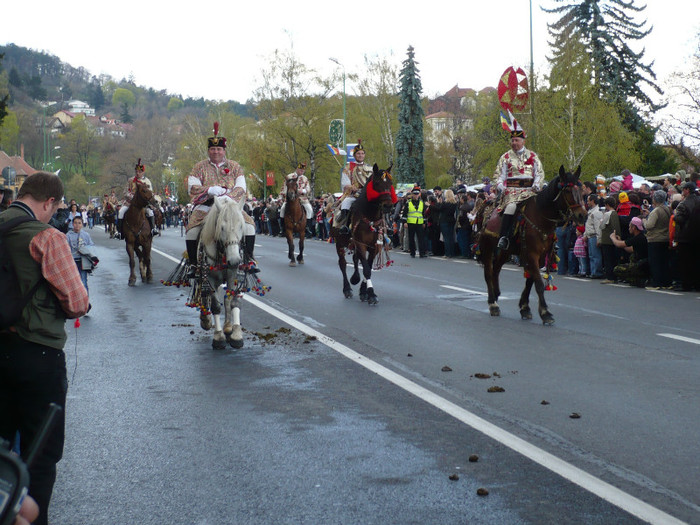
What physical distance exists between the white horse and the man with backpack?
18.8ft

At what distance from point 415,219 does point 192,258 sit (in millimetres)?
16574

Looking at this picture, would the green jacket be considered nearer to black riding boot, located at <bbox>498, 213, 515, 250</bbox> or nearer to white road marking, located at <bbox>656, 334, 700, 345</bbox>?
white road marking, located at <bbox>656, 334, 700, 345</bbox>

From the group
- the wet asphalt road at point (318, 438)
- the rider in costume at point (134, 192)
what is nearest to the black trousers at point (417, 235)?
the rider in costume at point (134, 192)

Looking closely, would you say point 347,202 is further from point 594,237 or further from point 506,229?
point 594,237

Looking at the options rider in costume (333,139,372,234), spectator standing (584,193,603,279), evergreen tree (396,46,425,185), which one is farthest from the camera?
evergreen tree (396,46,425,185)

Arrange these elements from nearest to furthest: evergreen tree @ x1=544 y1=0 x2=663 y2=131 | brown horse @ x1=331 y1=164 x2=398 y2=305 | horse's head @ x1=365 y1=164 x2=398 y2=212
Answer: horse's head @ x1=365 y1=164 x2=398 y2=212
brown horse @ x1=331 y1=164 x2=398 y2=305
evergreen tree @ x1=544 y1=0 x2=663 y2=131

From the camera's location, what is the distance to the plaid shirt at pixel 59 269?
13.8 feet

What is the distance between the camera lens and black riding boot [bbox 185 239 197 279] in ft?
36.1

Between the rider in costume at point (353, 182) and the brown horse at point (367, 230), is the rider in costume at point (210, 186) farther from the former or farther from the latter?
the rider in costume at point (353, 182)

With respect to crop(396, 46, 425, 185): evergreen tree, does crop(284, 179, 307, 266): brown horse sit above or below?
below

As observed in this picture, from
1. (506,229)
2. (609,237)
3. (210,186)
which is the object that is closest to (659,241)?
(609,237)

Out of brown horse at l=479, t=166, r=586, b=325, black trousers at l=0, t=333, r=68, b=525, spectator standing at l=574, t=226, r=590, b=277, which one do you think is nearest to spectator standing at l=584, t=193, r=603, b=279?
spectator standing at l=574, t=226, r=590, b=277

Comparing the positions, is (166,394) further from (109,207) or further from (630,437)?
(109,207)

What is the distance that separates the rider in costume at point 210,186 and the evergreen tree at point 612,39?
47164 mm
